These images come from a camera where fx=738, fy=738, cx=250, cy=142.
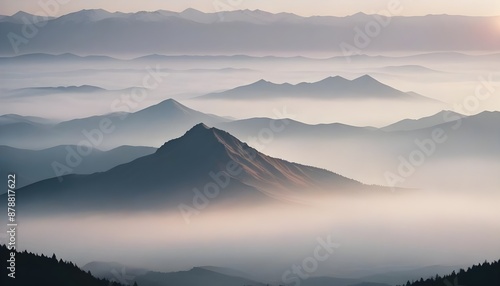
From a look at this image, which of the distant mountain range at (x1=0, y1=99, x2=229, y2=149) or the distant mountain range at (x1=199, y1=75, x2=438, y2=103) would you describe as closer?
the distant mountain range at (x1=0, y1=99, x2=229, y2=149)

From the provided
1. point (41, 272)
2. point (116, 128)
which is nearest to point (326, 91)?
point (116, 128)

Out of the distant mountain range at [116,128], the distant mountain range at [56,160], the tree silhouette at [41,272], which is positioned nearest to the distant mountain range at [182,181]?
the distant mountain range at [56,160]

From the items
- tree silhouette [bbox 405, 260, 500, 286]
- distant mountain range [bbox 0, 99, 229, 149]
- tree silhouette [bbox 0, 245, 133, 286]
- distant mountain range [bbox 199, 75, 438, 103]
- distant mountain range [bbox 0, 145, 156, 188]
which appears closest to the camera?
tree silhouette [bbox 0, 245, 133, 286]

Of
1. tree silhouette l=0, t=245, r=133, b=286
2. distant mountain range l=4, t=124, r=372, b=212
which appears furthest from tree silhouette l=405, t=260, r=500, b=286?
distant mountain range l=4, t=124, r=372, b=212

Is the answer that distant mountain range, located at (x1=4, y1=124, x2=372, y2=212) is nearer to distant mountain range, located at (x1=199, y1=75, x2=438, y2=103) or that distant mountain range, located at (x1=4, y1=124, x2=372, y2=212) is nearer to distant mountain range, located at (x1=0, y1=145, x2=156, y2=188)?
distant mountain range, located at (x1=0, y1=145, x2=156, y2=188)

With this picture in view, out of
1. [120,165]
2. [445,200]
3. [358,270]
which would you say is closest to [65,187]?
[120,165]
